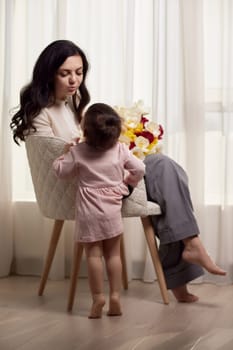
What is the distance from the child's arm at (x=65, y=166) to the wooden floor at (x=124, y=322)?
1.68 ft

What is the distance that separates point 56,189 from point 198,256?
1.95 ft

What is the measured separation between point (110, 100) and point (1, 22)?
674 mm

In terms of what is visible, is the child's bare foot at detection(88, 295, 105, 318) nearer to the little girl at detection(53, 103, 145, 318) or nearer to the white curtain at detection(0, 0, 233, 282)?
the little girl at detection(53, 103, 145, 318)

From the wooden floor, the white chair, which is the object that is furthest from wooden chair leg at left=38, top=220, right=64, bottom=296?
the white chair

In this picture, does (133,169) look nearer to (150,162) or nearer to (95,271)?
(150,162)

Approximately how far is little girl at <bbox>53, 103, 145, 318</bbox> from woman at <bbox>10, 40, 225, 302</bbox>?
0.52 feet

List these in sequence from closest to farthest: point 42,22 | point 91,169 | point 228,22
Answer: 1. point 91,169
2. point 228,22
3. point 42,22

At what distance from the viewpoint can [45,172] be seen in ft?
9.97

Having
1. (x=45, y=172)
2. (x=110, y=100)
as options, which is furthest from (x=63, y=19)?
(x=45, y=172)

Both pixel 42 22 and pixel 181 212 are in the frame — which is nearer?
→ pixel 181 212

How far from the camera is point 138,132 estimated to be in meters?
3.10

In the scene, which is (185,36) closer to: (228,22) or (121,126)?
(228,22)

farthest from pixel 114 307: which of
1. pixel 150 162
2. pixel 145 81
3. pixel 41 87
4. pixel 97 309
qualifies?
pixel 145 81

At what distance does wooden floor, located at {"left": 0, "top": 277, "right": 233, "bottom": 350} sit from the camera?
2.42 meters
